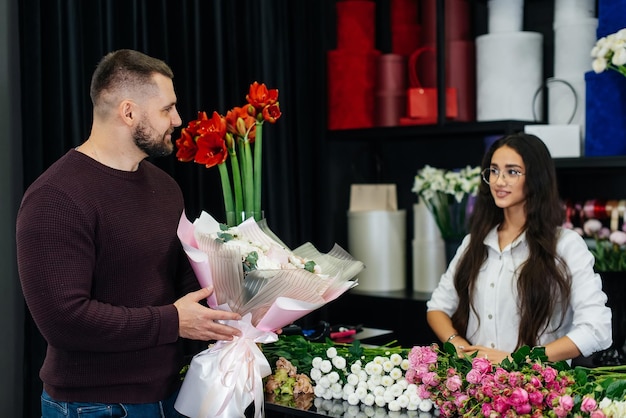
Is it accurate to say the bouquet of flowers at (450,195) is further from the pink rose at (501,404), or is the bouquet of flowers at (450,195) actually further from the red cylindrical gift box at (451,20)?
the pink rose at (501,404)

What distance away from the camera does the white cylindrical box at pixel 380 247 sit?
3.71 m

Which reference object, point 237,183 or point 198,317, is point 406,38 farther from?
point 198,317

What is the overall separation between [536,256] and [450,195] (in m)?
1.05

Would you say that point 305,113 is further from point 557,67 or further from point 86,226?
point 86,226

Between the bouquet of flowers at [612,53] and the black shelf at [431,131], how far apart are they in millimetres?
480

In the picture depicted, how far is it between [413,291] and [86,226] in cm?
211

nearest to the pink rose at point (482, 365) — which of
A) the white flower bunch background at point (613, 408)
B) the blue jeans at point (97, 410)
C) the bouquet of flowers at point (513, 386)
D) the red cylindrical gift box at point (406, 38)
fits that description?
the bouquet of flowers at point (513, 386)

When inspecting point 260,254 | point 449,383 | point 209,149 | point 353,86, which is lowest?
point 449,383

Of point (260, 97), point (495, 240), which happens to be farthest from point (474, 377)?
point (260, 97)

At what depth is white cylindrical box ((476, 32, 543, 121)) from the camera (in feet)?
10.7

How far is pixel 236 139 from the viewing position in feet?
7.85

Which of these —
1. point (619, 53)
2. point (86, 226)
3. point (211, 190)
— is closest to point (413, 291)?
point (211, 190)

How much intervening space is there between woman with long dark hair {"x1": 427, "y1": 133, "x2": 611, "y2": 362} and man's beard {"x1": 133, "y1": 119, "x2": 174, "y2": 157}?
1010 millimetres

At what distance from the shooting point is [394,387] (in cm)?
187
